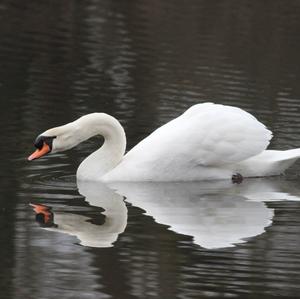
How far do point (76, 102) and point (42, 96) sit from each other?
1.64 feet

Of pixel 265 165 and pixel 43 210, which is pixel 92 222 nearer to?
pixel 43 210

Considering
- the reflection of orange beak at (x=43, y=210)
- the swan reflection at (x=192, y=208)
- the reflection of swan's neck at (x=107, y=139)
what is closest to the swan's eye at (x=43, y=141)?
the reflection of swan's neck at (x=107, y=139)

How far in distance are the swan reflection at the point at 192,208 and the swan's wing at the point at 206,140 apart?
25 centimetres

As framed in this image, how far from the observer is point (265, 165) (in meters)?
12.7

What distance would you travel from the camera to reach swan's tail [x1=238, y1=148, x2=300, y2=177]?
12688 millimetres

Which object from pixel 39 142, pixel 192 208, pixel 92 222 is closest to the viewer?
pixel 92 222

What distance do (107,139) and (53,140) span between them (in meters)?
0.55

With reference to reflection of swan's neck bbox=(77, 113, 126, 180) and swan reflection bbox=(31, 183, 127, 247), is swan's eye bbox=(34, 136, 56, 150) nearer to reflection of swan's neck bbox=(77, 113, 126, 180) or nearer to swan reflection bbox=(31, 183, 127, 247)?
reflection of swan's neck bbox=(77, 113, 126, 180)

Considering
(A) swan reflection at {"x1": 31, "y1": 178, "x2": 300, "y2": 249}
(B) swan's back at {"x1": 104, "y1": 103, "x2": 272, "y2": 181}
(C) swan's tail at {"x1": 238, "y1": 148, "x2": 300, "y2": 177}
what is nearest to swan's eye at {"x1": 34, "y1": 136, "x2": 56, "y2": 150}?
(A) swan reflection at {"x1": 31, "y1": 178, "x2": 300, "y2": 249}

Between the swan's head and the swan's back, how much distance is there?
1.64ft

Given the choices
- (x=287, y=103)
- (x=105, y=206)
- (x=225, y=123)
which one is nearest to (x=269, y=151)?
(x=225, y=123)

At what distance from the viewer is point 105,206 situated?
A: 11.4 m

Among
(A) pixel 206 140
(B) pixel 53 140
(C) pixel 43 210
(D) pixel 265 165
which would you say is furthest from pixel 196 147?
(C) pixel 43 210

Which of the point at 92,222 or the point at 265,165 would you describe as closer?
the point at 92,222
